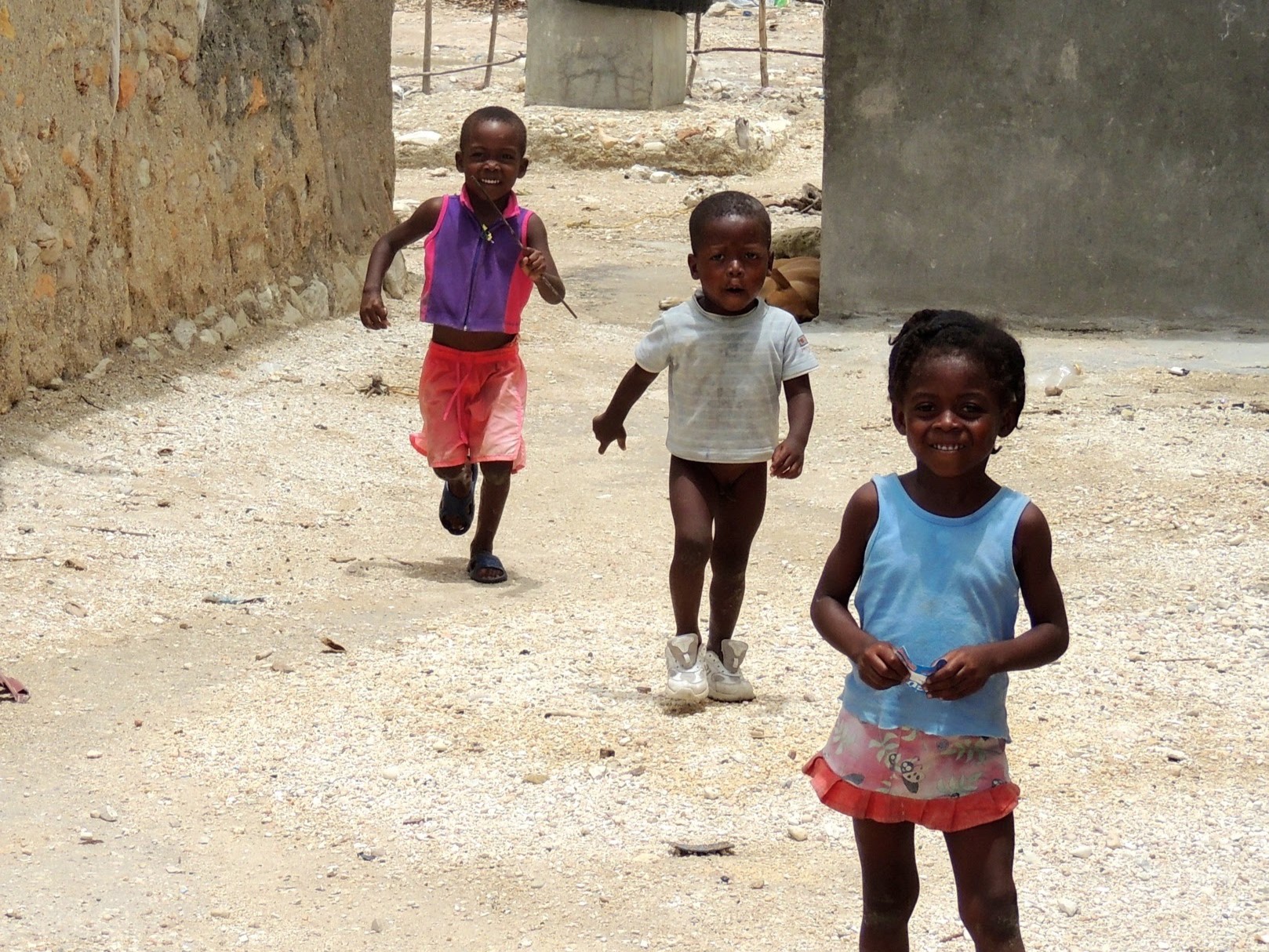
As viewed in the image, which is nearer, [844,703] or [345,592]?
[844,703]

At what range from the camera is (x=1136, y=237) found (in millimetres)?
8031

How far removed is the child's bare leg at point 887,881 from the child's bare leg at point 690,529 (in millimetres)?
1374

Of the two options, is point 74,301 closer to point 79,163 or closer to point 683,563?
point 79,163

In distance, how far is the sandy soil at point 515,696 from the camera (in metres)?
2.72

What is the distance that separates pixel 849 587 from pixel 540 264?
89.7 inches

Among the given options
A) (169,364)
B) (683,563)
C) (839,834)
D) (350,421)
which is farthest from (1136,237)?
(839,834)

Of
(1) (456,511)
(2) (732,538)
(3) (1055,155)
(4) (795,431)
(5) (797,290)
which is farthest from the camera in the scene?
(5) (797,290)

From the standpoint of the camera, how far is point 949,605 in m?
2.10

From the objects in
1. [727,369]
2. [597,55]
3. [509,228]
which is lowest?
[727,369]

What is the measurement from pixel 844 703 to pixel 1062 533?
3.03m

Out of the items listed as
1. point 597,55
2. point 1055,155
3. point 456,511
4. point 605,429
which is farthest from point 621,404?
point 597,55

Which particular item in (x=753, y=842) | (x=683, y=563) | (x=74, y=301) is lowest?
(x=753, y=842)

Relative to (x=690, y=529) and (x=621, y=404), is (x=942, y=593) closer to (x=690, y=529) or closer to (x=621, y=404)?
(x=690, y=529)

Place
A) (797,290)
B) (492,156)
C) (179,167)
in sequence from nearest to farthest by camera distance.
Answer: (492,156) → (179,167) → (797,290)
